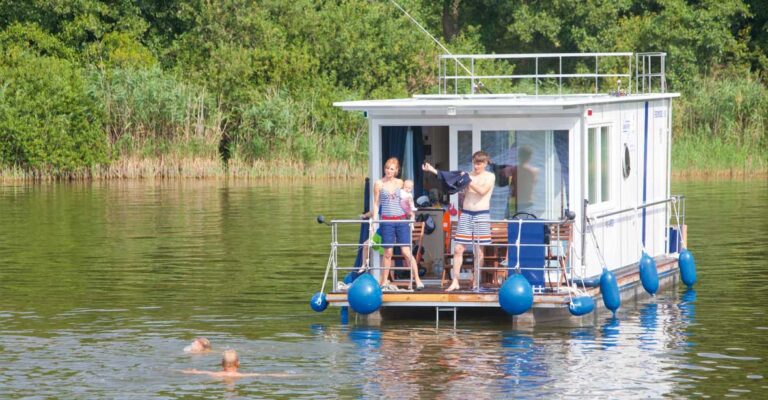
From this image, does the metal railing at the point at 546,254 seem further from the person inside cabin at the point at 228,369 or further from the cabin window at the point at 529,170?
the person inside cabin at the point at 228,369

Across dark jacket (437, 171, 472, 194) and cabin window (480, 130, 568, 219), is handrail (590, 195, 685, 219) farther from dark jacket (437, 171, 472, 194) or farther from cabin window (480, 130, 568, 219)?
dark jacket (437, 171, 472, 194)

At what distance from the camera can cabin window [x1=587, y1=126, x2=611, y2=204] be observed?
20312 mm

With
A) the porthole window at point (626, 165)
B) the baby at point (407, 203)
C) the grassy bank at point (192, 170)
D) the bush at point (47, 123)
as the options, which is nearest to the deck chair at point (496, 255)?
the baby at point (407, 203)

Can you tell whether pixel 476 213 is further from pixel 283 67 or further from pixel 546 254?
pixel 283 67

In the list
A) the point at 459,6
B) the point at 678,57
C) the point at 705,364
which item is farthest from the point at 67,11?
the point at 705,364

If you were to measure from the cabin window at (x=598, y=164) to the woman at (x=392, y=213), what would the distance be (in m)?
2.57

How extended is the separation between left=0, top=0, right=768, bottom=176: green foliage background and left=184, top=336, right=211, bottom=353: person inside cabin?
32.2m

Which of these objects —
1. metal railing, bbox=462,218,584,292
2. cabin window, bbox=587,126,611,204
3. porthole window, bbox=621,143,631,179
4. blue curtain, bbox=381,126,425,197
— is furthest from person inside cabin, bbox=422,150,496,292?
porthole window, bbox=621,143,631,179

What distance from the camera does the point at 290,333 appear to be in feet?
63.2

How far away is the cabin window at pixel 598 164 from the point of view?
20.3 m

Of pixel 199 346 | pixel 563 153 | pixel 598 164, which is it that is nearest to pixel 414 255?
pixel 563 153

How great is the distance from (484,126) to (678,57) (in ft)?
132

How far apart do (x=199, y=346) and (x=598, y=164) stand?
6.14 m

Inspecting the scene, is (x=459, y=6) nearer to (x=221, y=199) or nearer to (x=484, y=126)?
(x=221, y=199)
